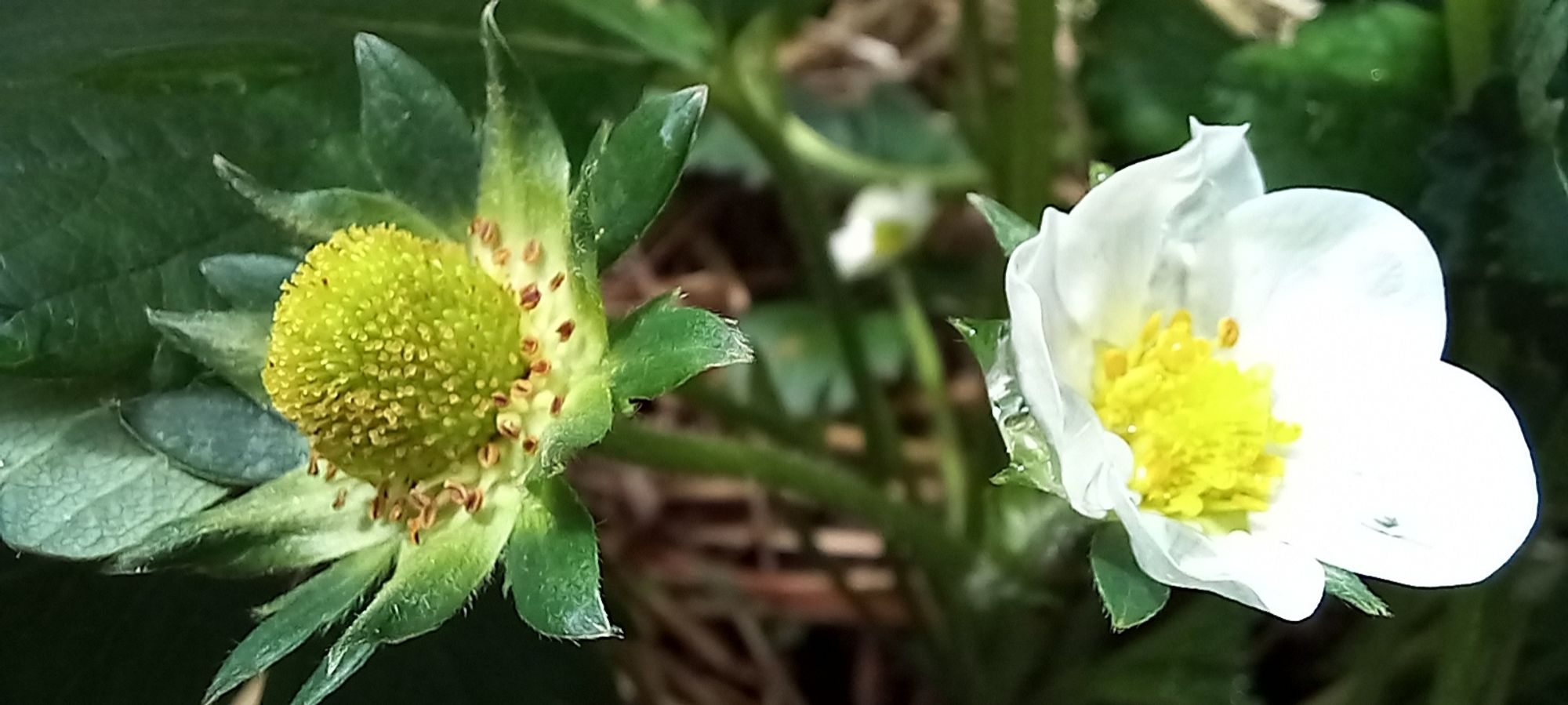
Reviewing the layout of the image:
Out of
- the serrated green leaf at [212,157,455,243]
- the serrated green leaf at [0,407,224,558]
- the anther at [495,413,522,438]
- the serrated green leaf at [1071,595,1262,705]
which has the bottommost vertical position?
the serrated green leaf at [1071,595,1262,705]

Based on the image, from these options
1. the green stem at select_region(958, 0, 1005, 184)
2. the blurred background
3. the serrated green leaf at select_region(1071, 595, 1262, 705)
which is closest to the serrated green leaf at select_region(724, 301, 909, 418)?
the blurred background

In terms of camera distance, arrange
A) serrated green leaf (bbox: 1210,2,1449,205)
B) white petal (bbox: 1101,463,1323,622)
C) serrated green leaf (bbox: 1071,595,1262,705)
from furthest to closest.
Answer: serrated green leaf (bbox: 1071,595,1262,705), serrated green leaf (bbox: 1210,2,1449,205), white petal (bbox: 1101,463,1323,622)

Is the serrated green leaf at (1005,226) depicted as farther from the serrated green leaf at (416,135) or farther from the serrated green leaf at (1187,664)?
the serrated green leaf at (1187,664)

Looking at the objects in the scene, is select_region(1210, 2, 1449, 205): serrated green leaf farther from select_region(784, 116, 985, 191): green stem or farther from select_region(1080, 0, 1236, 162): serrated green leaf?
select_region(784, 116, 985, 191): green stem

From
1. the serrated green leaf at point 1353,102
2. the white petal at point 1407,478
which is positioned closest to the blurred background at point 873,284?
the serrated green leaf at point 1353,102

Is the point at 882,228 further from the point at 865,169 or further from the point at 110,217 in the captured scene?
the point at 110,217

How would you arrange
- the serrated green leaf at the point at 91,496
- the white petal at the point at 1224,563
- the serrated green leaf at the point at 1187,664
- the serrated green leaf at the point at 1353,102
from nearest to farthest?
the white petal at the point at 1224,563
the serrated green leaf at the point at 91,496
the serrated green leaf at the point at 1353,102
the serrated green leaf at the point at 1187,664
